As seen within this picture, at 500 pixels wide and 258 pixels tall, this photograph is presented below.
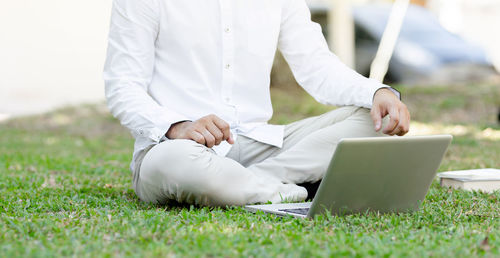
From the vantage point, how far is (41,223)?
8.41 feet

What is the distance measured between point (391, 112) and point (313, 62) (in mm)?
688

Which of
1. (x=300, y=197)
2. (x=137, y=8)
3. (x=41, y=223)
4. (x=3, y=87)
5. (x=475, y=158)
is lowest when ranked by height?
(x=3, y=87)

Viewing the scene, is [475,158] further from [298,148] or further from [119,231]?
[119,231]

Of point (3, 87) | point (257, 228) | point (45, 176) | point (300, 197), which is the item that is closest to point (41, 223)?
point (257, 228)

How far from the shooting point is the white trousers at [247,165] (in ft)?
9.48

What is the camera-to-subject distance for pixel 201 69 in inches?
130

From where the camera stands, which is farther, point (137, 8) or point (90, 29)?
point (90, 29)

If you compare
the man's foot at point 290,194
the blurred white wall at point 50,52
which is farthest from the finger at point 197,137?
the blurred white wall at point 50,52

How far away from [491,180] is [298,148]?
102 cm

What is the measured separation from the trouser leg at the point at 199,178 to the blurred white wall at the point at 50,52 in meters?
7.72

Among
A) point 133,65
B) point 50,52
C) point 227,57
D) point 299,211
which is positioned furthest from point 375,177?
point 50,52

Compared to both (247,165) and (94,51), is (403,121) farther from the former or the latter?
(94,51)

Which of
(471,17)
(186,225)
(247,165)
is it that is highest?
(186,225)

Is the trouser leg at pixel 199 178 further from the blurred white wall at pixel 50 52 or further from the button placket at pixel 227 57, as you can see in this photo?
the blurred white wall at pixel 50 52
